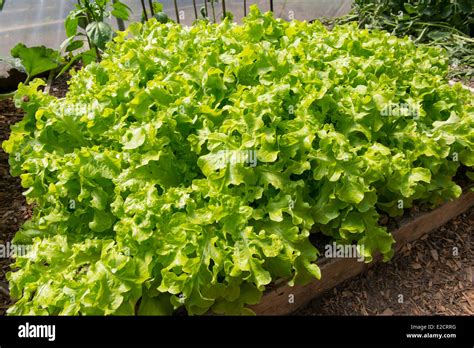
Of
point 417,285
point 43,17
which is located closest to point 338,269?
point 417,285

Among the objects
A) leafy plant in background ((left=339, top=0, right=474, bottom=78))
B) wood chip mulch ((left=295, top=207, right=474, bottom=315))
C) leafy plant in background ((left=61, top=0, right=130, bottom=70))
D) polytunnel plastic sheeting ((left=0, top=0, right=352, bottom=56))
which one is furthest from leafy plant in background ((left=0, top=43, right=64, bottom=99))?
leafy plant in background ((left=339, top=0, right=474, bottom=78))

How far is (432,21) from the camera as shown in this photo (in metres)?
4.95

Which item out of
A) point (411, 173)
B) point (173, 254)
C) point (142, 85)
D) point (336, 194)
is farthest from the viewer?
point (142, 85)

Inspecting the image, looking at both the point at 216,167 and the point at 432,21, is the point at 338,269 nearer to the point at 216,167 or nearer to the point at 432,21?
the point at 216,167

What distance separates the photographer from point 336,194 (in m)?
2.21

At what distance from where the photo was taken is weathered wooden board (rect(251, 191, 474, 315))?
7.48ft

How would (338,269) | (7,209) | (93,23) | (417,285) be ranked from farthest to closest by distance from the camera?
(93,23) → (7,209) → (417,285) → (338,269)

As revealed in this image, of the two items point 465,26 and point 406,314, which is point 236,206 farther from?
point 465,26

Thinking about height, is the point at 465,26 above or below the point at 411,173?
above

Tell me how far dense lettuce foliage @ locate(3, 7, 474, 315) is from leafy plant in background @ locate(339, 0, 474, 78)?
A: 1.84 m

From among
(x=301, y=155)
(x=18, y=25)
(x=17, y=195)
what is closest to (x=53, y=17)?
(x=18, y=25)

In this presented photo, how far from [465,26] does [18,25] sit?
470 centimetres

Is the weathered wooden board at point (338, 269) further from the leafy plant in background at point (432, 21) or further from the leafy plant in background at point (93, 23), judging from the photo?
the leafy plant in background at point (93, 23)

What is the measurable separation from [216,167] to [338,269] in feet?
3.08
